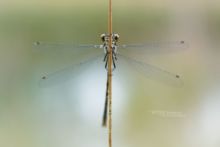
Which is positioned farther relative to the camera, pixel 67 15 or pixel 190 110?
pixel 67 15

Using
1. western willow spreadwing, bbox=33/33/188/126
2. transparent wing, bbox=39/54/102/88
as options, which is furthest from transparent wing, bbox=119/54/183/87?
transparent wing, bbox=39/54/102/88

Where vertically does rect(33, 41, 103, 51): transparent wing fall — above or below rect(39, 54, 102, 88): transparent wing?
above

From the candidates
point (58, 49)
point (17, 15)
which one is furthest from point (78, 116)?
point (17, 15)

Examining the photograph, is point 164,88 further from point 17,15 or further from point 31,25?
point 17,15

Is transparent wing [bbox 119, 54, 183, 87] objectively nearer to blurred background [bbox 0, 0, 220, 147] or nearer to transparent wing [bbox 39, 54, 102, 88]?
blurred background [bbox 0, 0, 220, 147]

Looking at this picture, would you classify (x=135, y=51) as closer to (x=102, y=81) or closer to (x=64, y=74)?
(x=102, y=81)

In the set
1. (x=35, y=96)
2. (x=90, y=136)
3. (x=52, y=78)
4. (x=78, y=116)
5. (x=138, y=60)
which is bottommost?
(x=90, y=136)

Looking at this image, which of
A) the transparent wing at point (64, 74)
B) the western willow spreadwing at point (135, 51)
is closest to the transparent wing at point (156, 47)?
the western willow spreadwing at point (135, 51)

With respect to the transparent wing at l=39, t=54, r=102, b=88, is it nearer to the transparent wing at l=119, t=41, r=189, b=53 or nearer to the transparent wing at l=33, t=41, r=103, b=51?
the transparent wing at l=33, t=41, r=103, b=51
